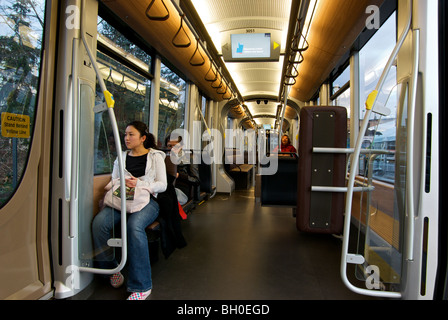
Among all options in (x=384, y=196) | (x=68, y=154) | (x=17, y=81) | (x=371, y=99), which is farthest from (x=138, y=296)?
(x=371, y=99)

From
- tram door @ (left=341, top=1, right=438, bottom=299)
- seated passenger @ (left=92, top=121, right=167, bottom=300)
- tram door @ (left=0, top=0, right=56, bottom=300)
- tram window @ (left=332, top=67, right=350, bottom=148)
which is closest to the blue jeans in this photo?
seated passenger @ (left=92, top=121, right=167, bottom=300)

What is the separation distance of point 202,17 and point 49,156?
2.44m

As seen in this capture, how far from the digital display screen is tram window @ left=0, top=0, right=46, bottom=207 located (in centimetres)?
233

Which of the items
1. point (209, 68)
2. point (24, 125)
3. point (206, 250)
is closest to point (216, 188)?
point (209, 68)

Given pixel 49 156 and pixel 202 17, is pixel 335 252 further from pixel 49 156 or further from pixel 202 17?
pixel 202 17

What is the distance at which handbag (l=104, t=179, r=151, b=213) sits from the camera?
212cm

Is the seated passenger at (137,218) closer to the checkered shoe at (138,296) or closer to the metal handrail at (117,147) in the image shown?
the checkered shoe at (138,296)

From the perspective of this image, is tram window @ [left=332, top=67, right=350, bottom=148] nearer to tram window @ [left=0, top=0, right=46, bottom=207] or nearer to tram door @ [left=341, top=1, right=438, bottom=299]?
tram door @ [left=341, top=1, right=438, bottom=299]

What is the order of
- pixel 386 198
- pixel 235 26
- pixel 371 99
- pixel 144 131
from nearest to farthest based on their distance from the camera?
pixel 371 99 < pixel 386 198 < pixel 144 131 < pixel 235 26

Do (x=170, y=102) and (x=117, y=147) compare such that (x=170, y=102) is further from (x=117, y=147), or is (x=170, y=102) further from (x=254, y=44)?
(x=117, y=147)

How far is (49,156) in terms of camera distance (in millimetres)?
1846

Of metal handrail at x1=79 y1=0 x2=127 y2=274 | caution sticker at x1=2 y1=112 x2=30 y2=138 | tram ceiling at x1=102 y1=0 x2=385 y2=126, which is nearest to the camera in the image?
caution sticker at x1=2 y1=112 x2=30 y2=138

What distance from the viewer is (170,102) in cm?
448

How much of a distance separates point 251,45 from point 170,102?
165 cm
